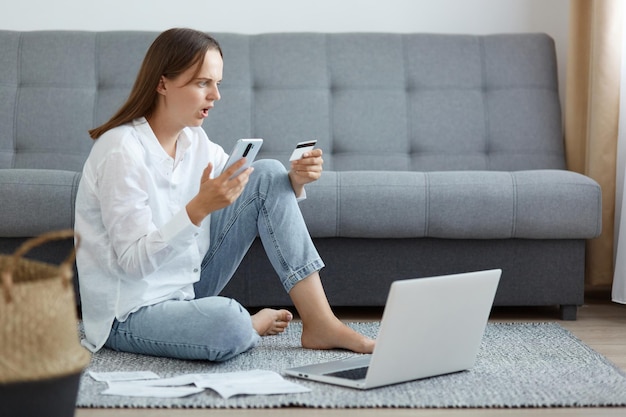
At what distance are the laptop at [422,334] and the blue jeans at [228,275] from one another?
195 mm

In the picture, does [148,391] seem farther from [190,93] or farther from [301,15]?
[301,15]

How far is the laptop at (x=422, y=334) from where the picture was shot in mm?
1804

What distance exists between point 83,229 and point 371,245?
99cm

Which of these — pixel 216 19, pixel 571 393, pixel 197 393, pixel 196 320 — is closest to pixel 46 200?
pixel 196 320

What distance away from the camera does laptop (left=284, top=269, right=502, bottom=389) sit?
1804mm

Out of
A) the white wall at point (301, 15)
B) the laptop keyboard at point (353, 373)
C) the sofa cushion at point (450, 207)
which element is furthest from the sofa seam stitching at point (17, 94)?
the laptop keyboard at point (353, 373)

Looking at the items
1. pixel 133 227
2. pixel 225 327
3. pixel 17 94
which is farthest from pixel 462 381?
pixel 17 94

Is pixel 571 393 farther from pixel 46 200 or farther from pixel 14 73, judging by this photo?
pixel 14 73

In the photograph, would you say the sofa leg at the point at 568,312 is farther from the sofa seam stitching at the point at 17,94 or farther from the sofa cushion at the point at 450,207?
the sofa seam stitching at the point at 17,94

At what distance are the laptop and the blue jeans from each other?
0.19m

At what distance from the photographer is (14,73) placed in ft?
11.0

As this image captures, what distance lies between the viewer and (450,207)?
276 cm

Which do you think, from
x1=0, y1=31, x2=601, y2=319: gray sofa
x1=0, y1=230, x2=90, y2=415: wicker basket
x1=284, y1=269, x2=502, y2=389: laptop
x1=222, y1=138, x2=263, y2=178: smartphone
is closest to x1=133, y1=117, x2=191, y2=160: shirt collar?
x1=222, y1=138, x2=263, y2=178: smartphone

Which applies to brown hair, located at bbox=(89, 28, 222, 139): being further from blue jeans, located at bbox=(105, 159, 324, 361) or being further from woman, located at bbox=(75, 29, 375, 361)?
blue jeans, located at bbox=(105, 159, 324, 361)
